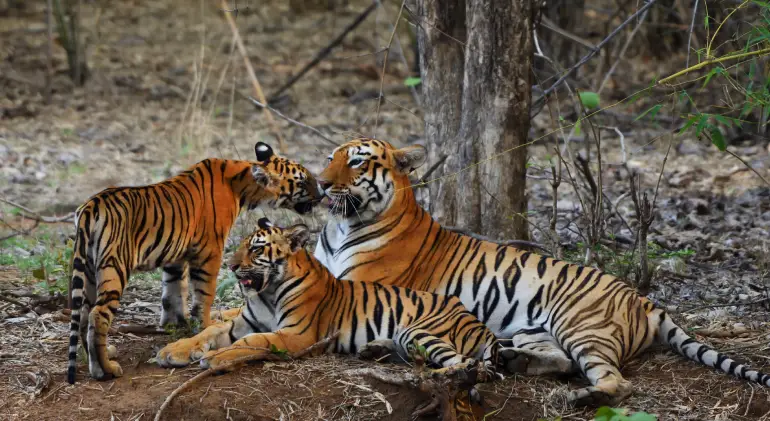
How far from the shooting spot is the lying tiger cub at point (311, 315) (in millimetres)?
4754

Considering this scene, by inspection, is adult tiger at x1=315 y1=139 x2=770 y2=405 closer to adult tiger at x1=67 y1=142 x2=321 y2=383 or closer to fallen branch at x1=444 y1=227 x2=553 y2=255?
adult tiger at x1=67 y1=142 x2=321 y2=383

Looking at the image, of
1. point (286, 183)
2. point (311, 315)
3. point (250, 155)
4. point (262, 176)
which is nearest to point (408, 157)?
point (286, 183)

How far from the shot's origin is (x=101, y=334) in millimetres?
4406

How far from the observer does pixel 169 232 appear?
4930mm

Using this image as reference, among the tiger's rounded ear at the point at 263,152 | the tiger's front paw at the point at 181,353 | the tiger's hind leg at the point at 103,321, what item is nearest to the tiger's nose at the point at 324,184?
the tiger's rounded ear at the point at 263,152

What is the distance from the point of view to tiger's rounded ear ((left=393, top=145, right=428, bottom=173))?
539 cm

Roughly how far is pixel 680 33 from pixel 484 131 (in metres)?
7.14

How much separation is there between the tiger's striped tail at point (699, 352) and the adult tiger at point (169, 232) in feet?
6.50

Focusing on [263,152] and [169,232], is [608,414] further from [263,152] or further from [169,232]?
[263,152]

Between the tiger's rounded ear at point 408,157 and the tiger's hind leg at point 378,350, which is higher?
the tiger's rounded ear at point 408,157

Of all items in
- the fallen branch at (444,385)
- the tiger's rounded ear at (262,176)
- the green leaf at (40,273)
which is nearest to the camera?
the fallen branch at (444,385)

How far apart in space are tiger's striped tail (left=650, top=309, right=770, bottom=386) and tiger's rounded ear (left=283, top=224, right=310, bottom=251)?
1.83 metres

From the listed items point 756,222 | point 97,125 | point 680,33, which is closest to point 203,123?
point 97,125

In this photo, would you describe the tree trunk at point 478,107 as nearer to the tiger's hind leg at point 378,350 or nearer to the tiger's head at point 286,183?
the tiger's head at point 286,183
